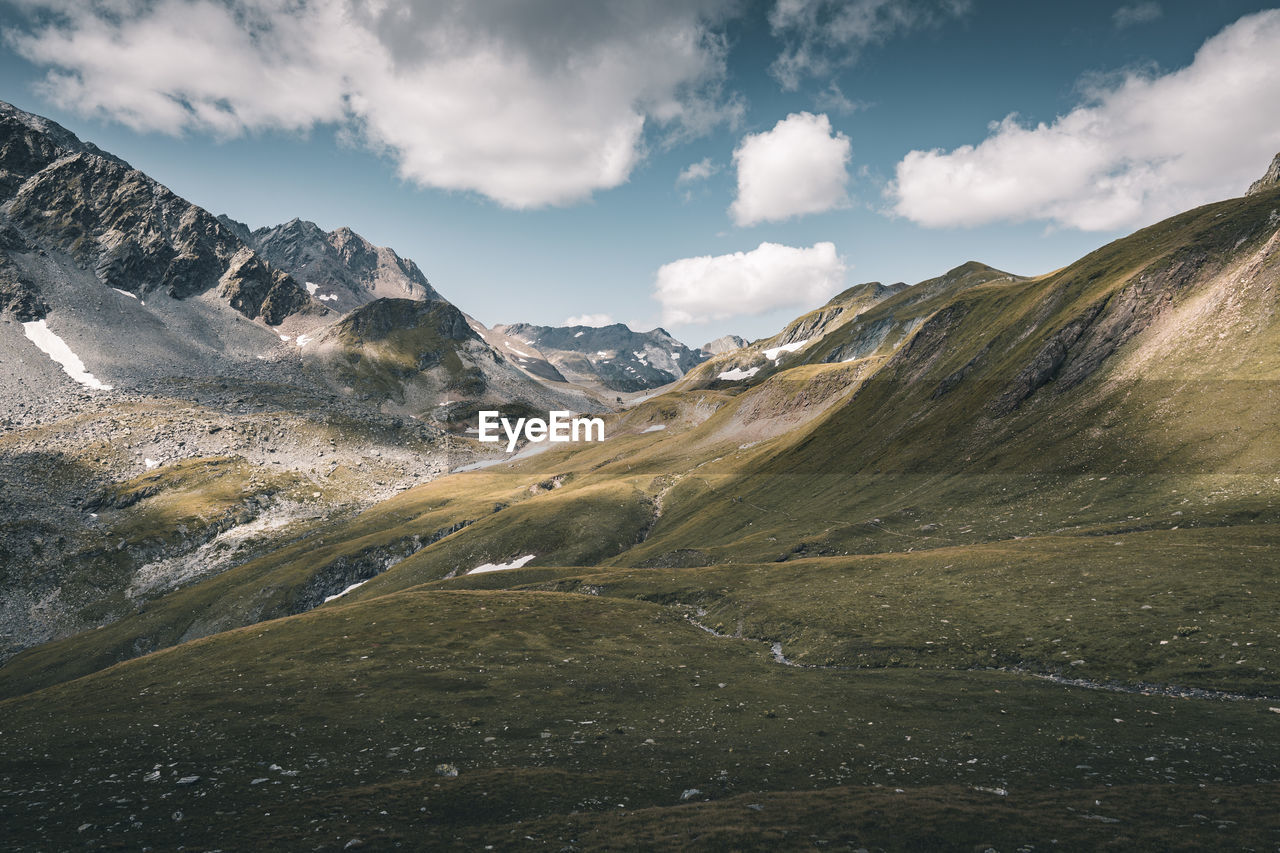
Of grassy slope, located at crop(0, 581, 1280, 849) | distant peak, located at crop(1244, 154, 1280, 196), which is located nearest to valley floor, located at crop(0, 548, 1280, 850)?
grassy slope, located at crop(0, 581, 1280, 849)

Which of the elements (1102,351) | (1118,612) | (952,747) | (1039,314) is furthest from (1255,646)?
(1039,314)

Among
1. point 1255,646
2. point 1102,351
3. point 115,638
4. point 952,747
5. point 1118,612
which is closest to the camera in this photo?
point 952,747

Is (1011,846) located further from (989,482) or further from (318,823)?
(989,482)

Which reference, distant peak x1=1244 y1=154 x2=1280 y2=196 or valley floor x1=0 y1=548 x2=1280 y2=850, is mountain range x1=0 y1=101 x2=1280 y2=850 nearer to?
valley floor x1=0 y1=548 x2=1280 y2=850

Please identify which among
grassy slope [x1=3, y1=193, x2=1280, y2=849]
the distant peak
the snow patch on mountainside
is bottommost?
the snow patch on mountainside

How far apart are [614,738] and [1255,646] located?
34.8 meters

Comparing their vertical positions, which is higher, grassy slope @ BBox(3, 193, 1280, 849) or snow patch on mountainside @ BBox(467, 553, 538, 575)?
grassy slope @ BBox(3, 193, 1280, 849)

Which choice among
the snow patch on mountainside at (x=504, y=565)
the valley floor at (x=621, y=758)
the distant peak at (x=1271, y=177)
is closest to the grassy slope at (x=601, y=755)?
the valley floor at (x=621, y=758)

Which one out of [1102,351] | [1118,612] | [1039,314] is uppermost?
[1039,314]

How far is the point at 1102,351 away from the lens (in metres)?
91.6

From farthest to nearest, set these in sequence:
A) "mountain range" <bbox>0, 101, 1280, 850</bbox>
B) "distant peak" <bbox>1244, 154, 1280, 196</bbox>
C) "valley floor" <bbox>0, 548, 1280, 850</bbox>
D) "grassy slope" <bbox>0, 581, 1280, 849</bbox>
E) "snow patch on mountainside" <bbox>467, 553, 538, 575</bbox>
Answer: "distant peak" <bbox>1244, 154, 1280, 196</bbox> → "snow patch on mountainside" <bbox>467, 553, 538, 575</bbox> → "mountain range" <bbox>0, 101, 1280, 850</bbox> → "grassy slope" <bbox>0, 581, 1280, 849</bbox> → "valley floor" <bbox>0, 548, 1280, 850</bbox>

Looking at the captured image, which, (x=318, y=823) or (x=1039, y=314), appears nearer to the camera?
(x=318, y=823)

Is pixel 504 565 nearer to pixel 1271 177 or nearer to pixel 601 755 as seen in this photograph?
pixel 601 755

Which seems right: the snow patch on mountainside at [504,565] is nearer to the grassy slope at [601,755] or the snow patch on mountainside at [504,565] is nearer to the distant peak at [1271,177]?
the grassy slope at [601,755]
